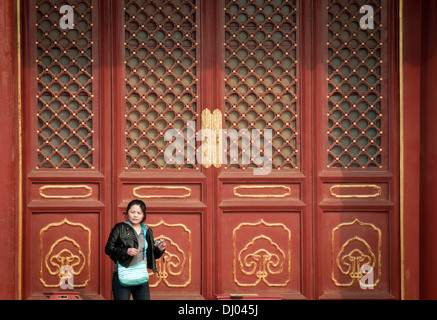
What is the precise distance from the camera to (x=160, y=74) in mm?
5309

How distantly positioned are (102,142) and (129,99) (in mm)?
487

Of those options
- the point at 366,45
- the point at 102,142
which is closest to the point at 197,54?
the point at 102,142

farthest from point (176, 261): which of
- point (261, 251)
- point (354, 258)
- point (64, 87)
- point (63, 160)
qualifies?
point (64, 87)

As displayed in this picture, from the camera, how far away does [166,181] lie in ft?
17.3

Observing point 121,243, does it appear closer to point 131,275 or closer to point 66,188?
point 131,275

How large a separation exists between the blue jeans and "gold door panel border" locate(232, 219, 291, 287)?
1254 mm

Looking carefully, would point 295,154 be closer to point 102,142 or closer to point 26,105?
point 102,142

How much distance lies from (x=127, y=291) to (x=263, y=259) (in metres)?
1.56

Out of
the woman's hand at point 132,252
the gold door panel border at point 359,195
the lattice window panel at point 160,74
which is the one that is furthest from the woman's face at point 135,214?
the gold door panel border at point 359,195

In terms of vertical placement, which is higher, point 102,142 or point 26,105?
point 26,105

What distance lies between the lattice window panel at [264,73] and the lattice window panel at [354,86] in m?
0.36

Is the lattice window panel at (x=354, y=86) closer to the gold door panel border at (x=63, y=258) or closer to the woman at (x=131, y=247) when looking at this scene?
the woman at (x=131, y=247)

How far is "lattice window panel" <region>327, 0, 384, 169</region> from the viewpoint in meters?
5.29

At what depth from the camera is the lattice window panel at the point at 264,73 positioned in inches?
208
